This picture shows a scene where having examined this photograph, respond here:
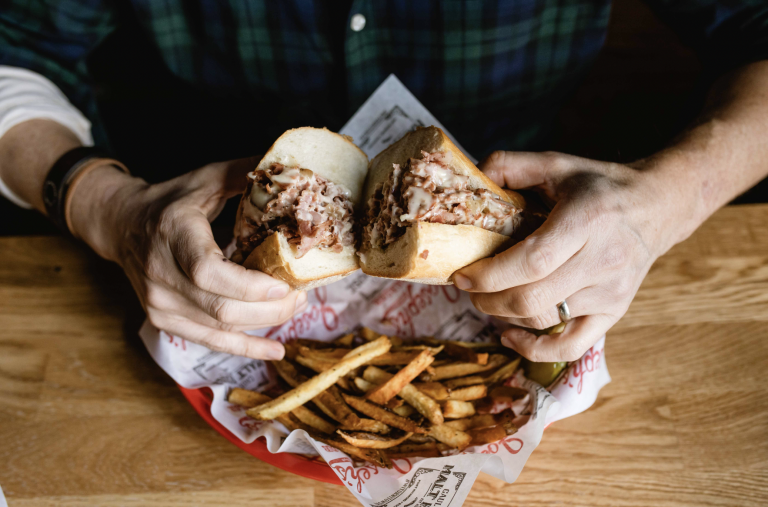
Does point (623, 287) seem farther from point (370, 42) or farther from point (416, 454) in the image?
point (370, 42)

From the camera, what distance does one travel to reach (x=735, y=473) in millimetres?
1479

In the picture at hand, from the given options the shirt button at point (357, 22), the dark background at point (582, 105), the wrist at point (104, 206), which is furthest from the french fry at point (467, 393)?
the dark background at point (582, 105)

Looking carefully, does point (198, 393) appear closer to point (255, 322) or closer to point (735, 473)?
point (255, 322)

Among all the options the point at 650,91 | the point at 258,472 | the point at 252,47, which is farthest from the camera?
the point at 650,91

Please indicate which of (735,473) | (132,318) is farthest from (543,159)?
(132,318)

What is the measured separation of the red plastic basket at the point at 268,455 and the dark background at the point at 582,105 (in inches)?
58.5

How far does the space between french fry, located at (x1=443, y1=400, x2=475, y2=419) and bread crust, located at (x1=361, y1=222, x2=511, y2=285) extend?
392mm

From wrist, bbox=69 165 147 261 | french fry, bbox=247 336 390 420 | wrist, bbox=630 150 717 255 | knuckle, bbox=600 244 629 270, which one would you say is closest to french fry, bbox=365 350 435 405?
french fry, bbox=247 336 390 420

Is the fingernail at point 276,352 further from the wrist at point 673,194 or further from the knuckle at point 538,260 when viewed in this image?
the wrist at point 673,194

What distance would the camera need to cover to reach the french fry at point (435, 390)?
5.04ft

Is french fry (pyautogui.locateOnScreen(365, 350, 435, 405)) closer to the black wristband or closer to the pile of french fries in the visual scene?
the pile of french fries

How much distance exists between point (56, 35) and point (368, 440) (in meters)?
2.11

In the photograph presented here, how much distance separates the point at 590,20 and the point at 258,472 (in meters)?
2.15

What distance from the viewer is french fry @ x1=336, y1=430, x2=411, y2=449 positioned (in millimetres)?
1404
